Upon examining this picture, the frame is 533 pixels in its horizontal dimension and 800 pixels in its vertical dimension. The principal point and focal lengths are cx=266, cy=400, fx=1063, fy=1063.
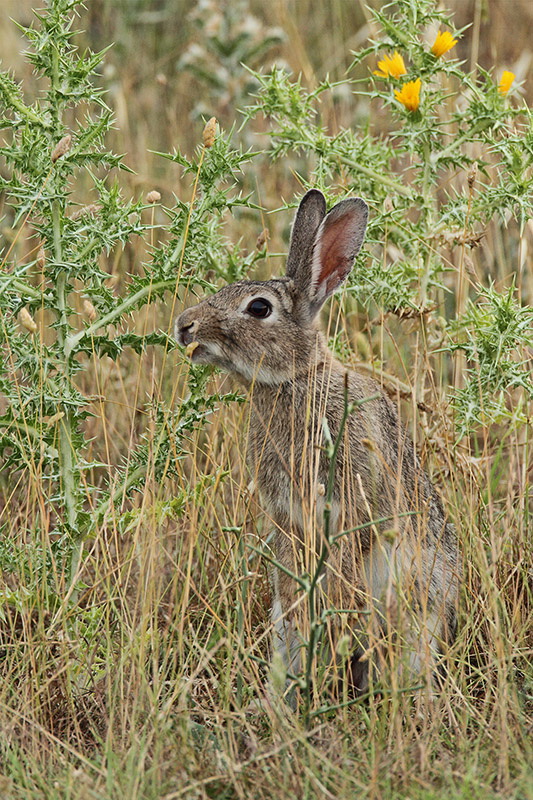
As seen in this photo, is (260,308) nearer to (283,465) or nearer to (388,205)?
(283,465)

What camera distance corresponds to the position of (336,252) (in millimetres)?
4078

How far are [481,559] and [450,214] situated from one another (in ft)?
5.02

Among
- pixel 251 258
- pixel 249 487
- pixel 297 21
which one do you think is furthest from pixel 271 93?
pixel 297 21

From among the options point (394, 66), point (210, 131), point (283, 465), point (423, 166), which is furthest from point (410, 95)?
point (283, 465)

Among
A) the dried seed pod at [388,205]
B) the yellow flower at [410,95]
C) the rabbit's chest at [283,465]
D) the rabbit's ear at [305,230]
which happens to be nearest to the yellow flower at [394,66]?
the yellow flower at [410,95]

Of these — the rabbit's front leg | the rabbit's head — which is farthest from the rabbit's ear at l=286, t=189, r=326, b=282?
the rabbit's front leg

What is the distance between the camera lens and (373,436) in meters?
3.95

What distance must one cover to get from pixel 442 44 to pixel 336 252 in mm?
1015

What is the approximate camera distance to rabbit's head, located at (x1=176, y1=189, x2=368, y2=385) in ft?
13.0

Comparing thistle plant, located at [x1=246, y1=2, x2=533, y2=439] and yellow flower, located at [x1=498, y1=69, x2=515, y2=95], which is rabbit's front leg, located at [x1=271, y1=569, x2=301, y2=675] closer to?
thistle plant, located at [x1=246, y1=2, x2=533, y2=439]

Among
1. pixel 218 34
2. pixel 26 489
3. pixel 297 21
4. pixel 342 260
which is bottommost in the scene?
pixel 26 489

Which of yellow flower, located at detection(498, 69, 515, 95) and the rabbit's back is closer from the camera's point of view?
the rabbit's back

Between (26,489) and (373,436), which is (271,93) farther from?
(26,489)

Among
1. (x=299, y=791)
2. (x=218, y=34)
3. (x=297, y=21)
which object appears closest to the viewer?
(x=299, y=791)
